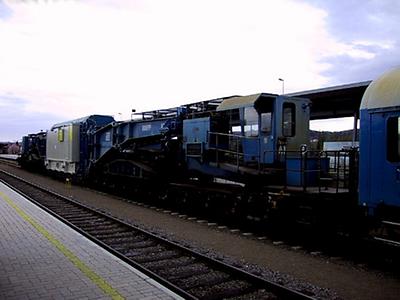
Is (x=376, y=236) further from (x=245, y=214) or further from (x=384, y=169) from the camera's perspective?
(x=245, y=214)

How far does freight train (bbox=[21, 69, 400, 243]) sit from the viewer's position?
7.63 meters

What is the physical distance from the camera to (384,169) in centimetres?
751

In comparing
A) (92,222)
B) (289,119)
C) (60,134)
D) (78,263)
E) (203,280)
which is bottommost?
(92,222)

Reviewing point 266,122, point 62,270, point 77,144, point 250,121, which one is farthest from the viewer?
point 77,144

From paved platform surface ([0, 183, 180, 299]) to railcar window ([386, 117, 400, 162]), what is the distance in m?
4.63

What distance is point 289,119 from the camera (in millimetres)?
11883

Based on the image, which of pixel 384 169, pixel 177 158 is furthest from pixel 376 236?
pixel 177 158

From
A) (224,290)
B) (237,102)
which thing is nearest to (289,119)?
(237,102)

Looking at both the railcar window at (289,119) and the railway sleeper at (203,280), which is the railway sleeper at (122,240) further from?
the railcar window at (289,119)

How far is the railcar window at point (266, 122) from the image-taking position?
11.6 metres

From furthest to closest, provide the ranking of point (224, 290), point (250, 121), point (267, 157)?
point (250, 121) → point (267, 157) → point (224, 290)

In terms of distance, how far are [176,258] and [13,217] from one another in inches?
221

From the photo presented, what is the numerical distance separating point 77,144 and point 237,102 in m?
15.1

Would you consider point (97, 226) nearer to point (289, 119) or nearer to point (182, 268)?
point (182, 268)
